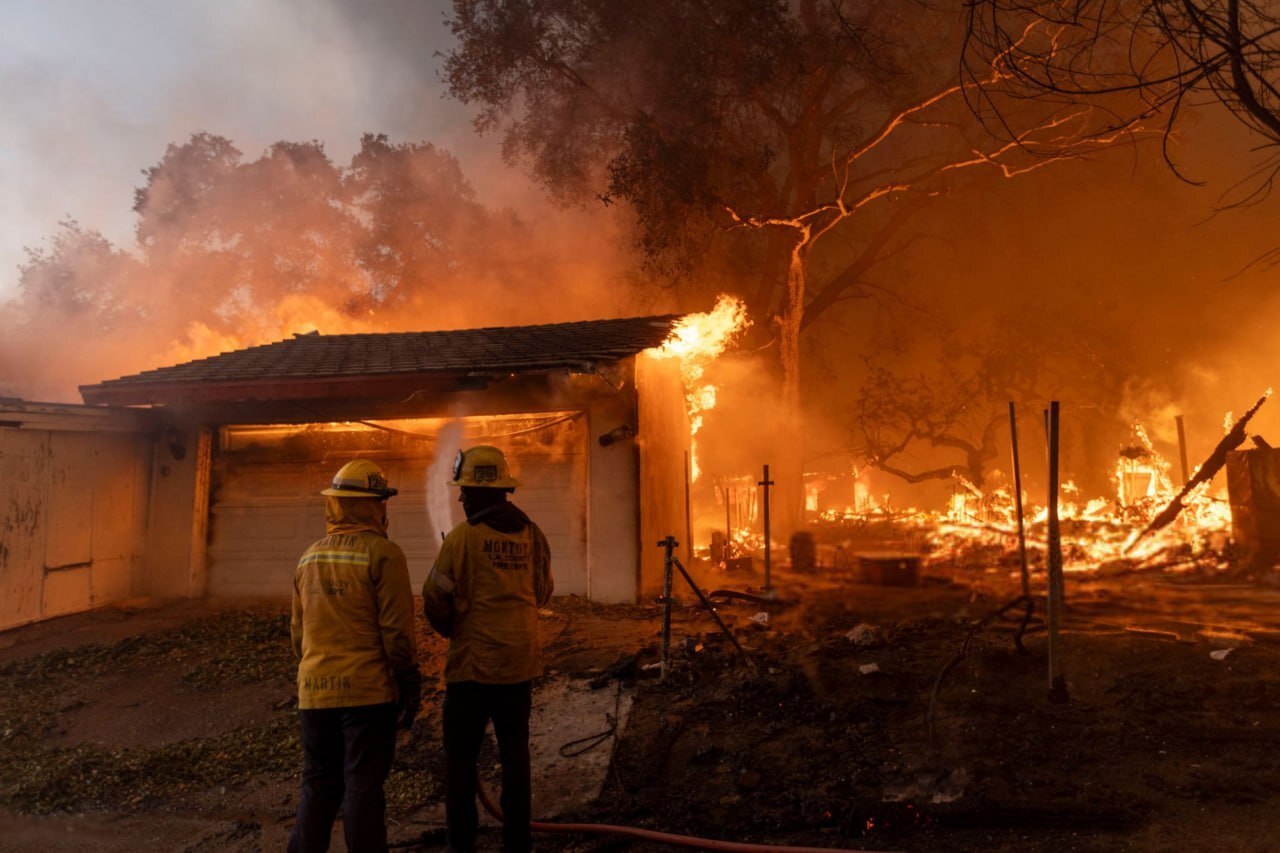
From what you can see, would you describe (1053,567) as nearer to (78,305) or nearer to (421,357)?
(421,357)

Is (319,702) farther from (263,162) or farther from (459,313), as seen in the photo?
(263,162)

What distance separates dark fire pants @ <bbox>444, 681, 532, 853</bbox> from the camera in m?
3.70

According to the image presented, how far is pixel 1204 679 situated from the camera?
586 cm

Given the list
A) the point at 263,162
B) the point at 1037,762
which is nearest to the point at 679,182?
the point at 1037,762

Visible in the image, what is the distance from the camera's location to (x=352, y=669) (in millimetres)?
3482

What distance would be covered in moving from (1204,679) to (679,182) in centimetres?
1666

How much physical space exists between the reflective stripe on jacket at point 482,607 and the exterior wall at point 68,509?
8.57 metres

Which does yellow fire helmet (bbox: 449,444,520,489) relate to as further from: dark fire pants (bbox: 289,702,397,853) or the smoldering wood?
the smoldering wood

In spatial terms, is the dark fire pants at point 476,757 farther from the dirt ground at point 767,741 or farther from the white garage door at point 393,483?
the white garage door at point 393,483

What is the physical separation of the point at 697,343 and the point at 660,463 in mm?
2669

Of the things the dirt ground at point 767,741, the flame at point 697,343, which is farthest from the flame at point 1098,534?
the flame at point 697,343

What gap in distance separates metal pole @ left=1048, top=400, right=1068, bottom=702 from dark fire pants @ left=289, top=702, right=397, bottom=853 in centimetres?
439

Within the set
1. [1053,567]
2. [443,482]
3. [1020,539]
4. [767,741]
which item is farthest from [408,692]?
[443,482]

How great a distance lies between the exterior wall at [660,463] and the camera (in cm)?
1059
